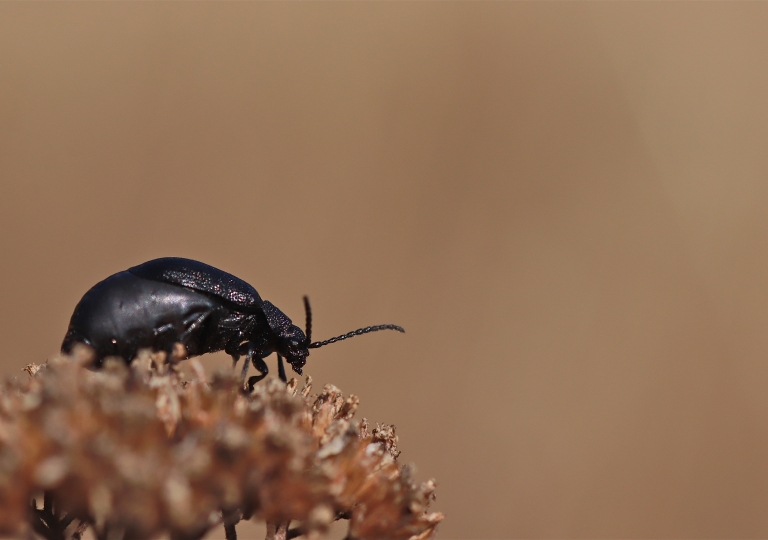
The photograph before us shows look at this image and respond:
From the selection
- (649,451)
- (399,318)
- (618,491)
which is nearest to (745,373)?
(649,451)

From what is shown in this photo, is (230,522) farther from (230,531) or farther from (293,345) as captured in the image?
(293,345)

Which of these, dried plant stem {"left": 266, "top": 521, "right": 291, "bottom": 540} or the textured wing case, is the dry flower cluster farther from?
the textured wing case

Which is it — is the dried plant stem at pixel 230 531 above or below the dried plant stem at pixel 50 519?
below

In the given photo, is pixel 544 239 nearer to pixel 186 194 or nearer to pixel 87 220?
pixel 186 194

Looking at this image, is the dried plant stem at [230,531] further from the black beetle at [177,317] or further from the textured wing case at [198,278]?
the textured wing case at [198,278]

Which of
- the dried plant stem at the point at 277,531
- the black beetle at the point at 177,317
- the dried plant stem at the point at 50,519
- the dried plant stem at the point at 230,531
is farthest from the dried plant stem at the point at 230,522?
the black beetle at the point at 177,317

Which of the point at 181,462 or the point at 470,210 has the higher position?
the point at 470,210

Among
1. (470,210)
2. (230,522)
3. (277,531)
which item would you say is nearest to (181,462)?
(230,522)
